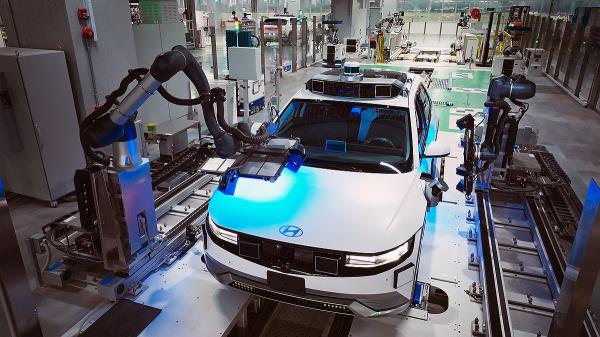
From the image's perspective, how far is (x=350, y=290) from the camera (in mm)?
2906

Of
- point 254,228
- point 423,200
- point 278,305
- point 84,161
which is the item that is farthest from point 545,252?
point 84,161

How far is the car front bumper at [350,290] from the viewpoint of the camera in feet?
9.54

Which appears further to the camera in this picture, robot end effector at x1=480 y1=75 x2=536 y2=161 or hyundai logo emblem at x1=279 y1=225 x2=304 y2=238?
robot end effector at x1=480 y1=75 x2=536 y2=161

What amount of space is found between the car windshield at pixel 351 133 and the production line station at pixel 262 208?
0.02 metres

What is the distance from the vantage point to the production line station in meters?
2.96

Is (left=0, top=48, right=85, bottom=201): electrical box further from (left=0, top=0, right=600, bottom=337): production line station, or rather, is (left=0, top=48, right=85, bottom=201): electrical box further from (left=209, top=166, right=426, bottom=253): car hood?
(left=209, top=166, right=426, bottom=253): car hood

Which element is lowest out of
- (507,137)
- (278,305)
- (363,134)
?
(278,305)

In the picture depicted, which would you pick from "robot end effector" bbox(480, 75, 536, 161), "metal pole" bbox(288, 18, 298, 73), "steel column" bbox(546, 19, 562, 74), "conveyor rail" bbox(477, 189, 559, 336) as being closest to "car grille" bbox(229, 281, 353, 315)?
"conveyor rail" bbox(477, 189, 559, 336)

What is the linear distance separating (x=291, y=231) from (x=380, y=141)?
149 cm

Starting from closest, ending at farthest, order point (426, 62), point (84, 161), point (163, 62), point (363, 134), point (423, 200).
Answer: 1. point (163, 62)
2. point (423, 200)
3. point (363, 134)
4. point (84, 161)
5. point (426, 62)

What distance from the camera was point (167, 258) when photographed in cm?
420

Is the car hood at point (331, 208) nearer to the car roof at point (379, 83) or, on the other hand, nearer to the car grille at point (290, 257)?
the car grille at point (290, 257)

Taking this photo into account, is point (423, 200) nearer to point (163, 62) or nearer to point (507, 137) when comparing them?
point (163, 62)

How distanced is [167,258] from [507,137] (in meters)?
4.45
